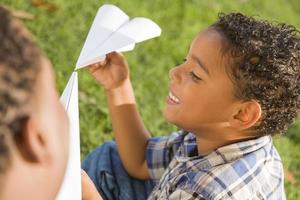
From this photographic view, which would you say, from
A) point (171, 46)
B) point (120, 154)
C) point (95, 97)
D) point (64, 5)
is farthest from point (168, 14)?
point (120, 154)

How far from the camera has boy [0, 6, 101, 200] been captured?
87cm

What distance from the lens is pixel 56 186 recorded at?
3.33ft

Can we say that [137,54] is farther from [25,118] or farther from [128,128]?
[25,118]

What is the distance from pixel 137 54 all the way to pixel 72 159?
1815mm

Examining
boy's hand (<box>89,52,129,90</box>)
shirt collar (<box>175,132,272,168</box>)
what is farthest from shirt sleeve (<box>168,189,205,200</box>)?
boy's hand (<box>89,52,129,90</box>)

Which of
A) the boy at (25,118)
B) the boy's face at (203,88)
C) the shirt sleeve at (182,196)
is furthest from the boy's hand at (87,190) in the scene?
the boy at (25,118)

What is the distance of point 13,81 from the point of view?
0.86m

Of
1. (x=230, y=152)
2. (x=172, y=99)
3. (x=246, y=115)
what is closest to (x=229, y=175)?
(x=230, y=152)

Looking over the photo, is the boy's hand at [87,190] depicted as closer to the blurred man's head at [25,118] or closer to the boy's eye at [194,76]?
the boy's eye at [194,76]

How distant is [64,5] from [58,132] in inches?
95.3

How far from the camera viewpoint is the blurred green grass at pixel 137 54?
2783 millimetres

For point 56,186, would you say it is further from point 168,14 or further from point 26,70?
point 168,14

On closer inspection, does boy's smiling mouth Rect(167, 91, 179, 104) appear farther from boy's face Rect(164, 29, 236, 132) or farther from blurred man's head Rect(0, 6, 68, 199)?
blurred man's head Rect(0, 6, 68, 199)

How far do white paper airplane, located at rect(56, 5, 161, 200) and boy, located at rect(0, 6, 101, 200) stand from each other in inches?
21.8
